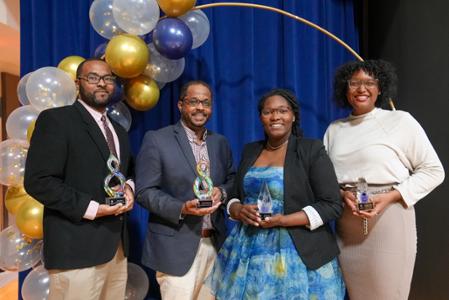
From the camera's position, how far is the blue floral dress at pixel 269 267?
145 cm

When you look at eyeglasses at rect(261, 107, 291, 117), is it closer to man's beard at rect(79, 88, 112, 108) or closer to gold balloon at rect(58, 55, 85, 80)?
man's beard at rect(79, 88, 112, 108)

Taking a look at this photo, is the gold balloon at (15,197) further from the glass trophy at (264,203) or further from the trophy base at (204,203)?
the glass trophy at (264,203)

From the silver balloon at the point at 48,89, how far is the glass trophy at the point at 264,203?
117 centimetres

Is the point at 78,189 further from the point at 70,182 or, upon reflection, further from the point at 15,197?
the point at 15,197

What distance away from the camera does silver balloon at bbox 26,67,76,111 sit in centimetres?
185

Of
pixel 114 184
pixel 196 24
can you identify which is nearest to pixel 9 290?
pixel 114 184

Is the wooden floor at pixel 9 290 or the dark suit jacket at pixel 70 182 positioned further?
the wooden floor at pixel 9 290

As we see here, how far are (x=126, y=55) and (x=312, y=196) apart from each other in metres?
1.21

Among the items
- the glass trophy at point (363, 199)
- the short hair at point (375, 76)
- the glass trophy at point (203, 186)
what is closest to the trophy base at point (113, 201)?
the glass trophy at point (203, 186)

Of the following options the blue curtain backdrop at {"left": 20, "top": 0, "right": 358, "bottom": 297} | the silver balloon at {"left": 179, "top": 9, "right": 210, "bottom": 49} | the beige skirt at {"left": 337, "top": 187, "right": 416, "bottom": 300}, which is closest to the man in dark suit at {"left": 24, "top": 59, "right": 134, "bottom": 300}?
the silver balloon at {"left": 179, "top": 9, "right": 210, "bottom": 49}

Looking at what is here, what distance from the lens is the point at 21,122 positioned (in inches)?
76.3

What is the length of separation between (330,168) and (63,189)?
114cm

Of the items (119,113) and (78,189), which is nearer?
(78,189)

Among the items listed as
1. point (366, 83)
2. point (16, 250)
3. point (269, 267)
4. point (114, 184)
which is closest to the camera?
point (269, 267)
